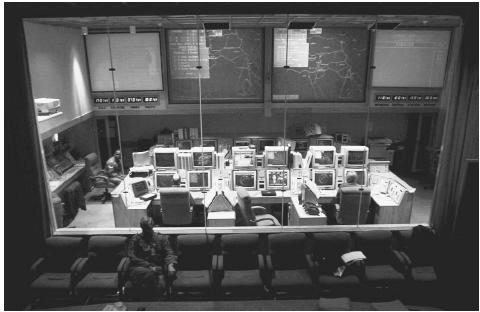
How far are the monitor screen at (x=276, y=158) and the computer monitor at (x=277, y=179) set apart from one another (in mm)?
116

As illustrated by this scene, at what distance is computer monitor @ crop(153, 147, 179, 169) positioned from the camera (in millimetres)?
5898

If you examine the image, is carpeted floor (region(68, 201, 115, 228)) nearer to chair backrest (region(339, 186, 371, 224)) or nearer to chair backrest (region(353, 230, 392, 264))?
chair backrest (region(339, 186, 371, 224))

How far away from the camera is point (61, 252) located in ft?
14.0

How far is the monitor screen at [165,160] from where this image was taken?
5.91 metres

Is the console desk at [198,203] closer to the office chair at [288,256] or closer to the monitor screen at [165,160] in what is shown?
the monitor screen at [165,160]

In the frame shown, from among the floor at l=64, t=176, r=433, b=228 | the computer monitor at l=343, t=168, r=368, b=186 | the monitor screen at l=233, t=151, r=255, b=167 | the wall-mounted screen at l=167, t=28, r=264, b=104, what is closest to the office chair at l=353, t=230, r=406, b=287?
the computer monitor at l=343, t=168, r=368, b=186

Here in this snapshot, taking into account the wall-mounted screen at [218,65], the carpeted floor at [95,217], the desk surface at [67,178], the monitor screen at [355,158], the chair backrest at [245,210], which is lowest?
the carpeted floor at [95,217]

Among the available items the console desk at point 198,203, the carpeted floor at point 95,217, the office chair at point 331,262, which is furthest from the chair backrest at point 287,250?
the carpeted floor at point 95,217

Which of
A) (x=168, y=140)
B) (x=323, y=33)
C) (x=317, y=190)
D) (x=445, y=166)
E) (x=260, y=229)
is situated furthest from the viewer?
(x=168, y=140)

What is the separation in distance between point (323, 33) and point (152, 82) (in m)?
3.80

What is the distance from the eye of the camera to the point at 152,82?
793 centimetres

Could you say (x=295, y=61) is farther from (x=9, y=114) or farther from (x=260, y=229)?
(x=9, y=114)

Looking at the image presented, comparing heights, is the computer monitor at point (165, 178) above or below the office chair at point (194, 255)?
above

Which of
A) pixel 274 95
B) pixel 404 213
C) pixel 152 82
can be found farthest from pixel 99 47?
pixel 404 213
